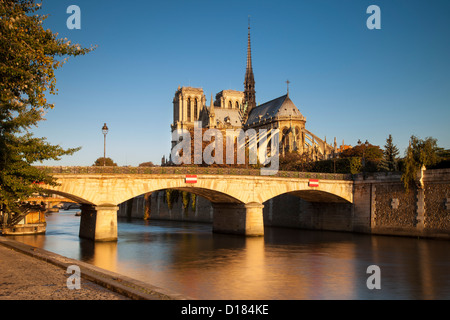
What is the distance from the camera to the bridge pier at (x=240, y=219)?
1521 inches

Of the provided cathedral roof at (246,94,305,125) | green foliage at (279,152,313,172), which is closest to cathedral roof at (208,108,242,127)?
cathedral roof at (246,94,305,125)

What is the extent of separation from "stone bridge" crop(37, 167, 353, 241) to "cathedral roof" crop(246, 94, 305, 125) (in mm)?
49116

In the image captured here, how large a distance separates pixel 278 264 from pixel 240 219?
1483 centimetres

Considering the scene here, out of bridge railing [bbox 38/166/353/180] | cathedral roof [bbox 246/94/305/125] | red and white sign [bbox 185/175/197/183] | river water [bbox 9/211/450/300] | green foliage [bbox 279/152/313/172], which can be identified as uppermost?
cathedral roof [bbox 246/94/305/125]

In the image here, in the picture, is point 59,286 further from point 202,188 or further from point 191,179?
point 202,188

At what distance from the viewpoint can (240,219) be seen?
39656mm

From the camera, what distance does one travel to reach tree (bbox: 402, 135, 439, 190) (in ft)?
123

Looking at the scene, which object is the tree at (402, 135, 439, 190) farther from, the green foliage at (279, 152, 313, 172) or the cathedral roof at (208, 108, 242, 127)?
the cathedral roof at (208, 108, 242, 127)

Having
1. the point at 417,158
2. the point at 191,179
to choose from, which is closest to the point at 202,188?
the point at 191,179

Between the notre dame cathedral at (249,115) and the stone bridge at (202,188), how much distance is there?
33005mm

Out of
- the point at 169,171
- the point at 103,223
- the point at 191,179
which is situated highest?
the point at 169,171

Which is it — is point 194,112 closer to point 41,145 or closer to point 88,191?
point 88,191

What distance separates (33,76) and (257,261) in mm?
16936
